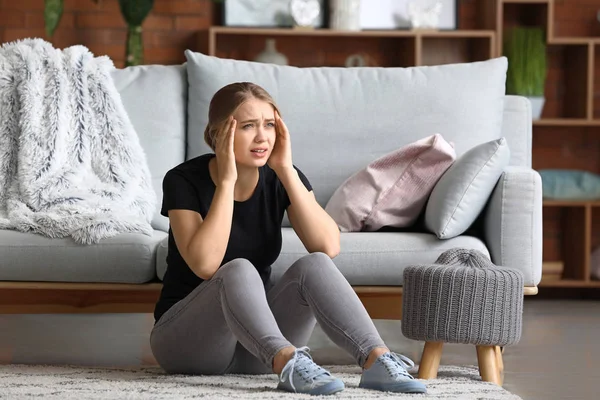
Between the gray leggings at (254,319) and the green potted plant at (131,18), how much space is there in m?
2.43

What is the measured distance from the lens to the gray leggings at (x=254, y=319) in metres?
1.94

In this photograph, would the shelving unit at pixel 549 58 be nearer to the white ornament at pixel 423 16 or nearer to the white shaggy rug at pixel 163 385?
the white ornament at pixel 423 16

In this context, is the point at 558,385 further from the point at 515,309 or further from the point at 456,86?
the point at 456,86

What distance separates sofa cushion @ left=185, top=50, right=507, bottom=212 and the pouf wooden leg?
0.85 metres

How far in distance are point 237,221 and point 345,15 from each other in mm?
2539

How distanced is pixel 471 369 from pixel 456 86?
1.01m

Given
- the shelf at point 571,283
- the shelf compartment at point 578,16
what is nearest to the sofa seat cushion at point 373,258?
the shelf at point 571,283

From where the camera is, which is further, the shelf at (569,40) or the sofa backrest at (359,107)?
the shelf at (569,40)

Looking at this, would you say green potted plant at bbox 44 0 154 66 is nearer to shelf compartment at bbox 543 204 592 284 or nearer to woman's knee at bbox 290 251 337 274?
shelf compartment at bbox 543 204 592 284

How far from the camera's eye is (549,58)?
475 centimetres

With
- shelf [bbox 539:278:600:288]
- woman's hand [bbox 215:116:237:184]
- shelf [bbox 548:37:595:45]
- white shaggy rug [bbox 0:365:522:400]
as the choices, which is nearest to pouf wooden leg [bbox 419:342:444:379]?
white shaggy rug [bbox 0:365:522:400]

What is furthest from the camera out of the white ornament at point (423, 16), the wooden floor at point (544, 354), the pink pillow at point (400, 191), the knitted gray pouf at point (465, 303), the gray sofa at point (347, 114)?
the white ornament at point (423, 16)

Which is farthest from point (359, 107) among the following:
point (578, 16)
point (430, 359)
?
point (578, 16)

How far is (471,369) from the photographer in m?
2.55
